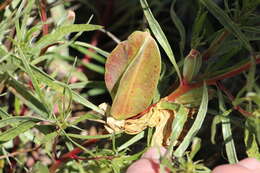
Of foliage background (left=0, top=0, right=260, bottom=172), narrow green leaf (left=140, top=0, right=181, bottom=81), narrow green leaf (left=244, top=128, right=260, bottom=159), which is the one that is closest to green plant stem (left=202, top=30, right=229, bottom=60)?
foliage background (left=0, top=0, right=260, bottom=172)

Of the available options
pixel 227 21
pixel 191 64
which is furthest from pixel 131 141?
pixel 227 21

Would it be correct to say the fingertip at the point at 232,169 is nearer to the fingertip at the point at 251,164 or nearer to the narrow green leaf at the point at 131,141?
the fingertip at the point at 251,164

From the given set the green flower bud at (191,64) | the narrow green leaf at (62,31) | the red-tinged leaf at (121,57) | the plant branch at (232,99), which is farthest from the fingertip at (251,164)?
the narrow green leaf at (62,31)

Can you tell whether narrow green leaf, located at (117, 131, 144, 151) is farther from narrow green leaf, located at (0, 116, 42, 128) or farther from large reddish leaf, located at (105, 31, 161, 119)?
narrow green leaf, located at (0, 116, 42, 128)

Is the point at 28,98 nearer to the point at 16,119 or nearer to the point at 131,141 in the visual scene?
the point at 16,119

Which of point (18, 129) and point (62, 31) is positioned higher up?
point (62, 31)

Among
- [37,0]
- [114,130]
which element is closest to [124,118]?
[114,130]

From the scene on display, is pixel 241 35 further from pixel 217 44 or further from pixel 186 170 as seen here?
pixel 186 170

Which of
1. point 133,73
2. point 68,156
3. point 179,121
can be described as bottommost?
point 68,156
